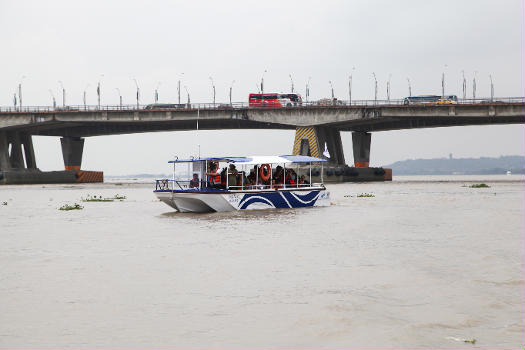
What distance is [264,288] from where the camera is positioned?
487 inches

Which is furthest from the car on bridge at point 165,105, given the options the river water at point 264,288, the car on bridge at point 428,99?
the river water at point 264,288

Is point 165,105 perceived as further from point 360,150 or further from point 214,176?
point 214,176

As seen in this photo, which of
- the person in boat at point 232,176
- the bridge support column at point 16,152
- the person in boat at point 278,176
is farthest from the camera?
the bridge support column at point 16,152

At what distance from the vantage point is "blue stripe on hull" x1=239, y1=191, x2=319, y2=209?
32.5m

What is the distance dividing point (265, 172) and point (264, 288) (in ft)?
71.3

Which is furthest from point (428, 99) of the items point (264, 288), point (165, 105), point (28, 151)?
point (264, 288)

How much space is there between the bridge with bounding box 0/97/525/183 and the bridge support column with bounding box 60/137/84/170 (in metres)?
3.85

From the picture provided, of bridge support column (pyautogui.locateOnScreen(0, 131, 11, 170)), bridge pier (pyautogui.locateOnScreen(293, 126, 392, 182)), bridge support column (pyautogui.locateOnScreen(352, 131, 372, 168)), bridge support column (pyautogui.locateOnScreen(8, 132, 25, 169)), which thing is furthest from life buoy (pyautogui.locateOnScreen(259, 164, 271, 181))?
bridge support column (pyautogui.locateOnScreen(8, 132, 25, 169))

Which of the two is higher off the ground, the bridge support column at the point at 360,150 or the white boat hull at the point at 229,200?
the bridge support column at the point at 360,150

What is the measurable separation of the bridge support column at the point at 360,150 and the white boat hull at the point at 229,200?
82.4m

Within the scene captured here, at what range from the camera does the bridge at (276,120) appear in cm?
9162

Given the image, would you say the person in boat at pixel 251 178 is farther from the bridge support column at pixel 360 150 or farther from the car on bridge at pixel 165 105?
the bridge support column at pixel 360 150

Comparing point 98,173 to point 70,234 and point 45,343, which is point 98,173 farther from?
point 45,343

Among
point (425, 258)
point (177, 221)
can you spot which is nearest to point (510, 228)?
point (425, 258)
